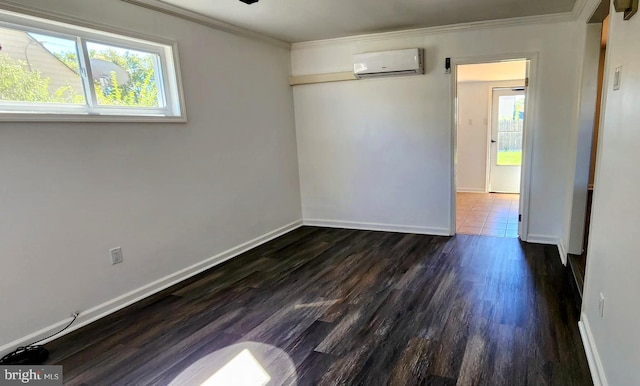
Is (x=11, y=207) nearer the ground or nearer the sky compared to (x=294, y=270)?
nearer the sky

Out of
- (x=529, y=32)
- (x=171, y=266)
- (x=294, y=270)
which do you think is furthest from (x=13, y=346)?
(x=529, y=32)

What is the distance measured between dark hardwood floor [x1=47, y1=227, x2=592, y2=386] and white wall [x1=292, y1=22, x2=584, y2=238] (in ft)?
2.73

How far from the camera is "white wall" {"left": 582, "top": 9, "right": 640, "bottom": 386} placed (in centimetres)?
134

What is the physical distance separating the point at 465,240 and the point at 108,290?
11.4 feet

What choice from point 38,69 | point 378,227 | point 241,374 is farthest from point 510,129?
point 38,69

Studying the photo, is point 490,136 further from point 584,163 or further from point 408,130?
point 584,163

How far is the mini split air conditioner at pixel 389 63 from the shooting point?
3812mm

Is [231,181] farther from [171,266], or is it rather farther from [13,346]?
[13,346]

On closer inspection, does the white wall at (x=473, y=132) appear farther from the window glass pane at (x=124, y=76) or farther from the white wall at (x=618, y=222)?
the window glass pane at (x=124, y=76)

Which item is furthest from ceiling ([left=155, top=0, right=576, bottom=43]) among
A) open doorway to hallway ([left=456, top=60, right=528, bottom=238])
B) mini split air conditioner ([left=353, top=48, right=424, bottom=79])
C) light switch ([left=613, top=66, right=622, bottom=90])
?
open doorway to hallway ([left=456, top=60, right=528, bottom=238])

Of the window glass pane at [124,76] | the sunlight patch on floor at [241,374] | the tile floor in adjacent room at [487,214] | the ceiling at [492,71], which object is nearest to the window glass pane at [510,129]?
the ceiling at [492,71]

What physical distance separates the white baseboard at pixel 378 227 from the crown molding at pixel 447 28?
2196mm

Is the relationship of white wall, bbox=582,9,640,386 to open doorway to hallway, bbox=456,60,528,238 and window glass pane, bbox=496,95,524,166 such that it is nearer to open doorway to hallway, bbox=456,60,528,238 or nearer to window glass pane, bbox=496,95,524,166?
open doorway to hallway, bbox=456,60,528,238

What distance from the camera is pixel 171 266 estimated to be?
3129 mm
